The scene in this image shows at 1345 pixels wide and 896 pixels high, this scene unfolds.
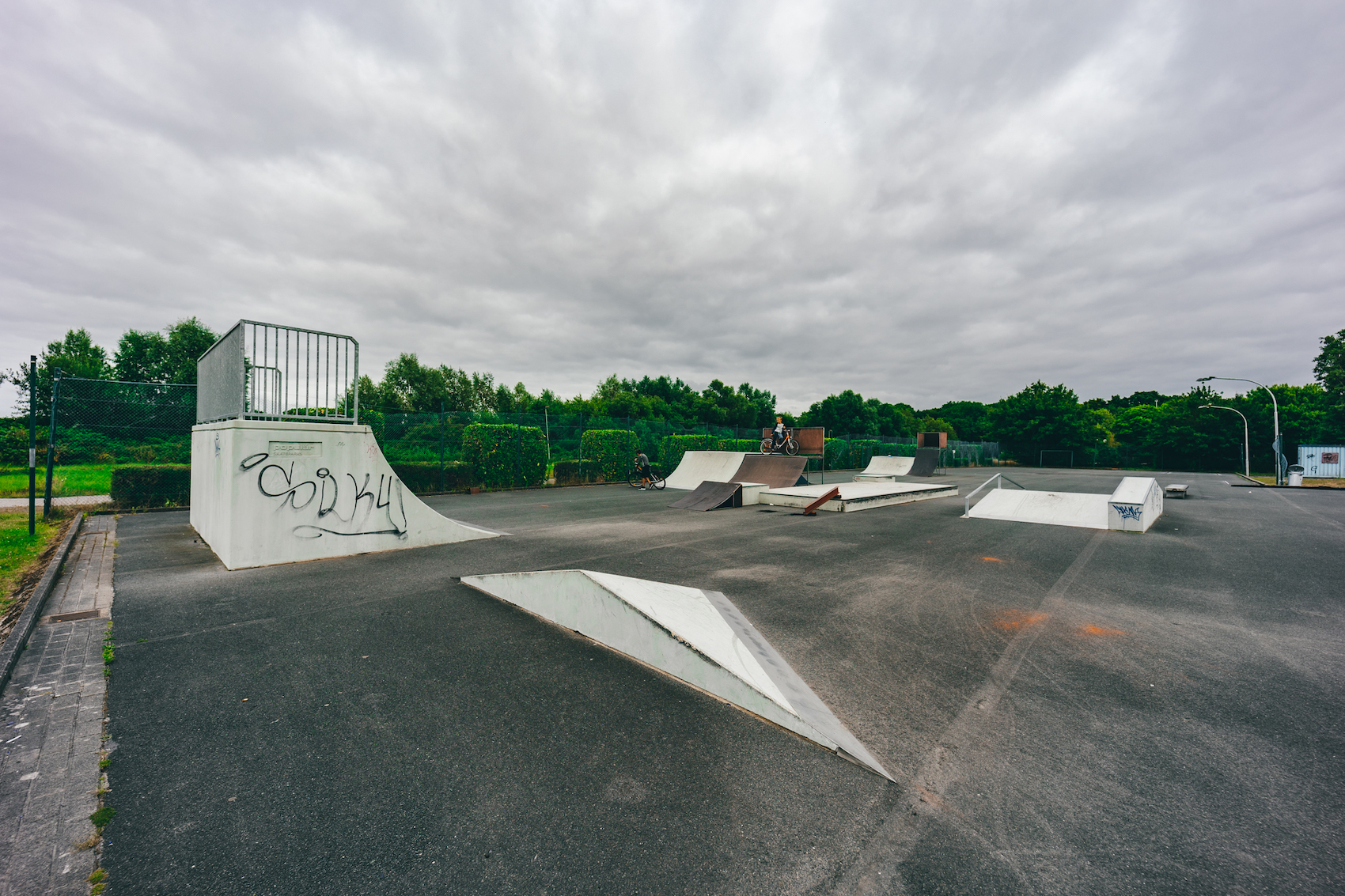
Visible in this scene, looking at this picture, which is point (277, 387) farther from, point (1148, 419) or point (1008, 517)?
point (1148, 419)

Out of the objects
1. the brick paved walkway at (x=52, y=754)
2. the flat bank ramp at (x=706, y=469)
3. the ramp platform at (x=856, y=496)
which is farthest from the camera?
the flat bank ramp at (x=706, y=469)

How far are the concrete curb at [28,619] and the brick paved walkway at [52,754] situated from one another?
53 mm

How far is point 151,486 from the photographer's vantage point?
432 inches

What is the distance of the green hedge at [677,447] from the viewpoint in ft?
73.0

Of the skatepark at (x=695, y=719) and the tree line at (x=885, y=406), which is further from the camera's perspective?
the tree line at (x=885, y=406)

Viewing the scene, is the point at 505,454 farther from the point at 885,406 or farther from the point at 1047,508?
the point at 885,406

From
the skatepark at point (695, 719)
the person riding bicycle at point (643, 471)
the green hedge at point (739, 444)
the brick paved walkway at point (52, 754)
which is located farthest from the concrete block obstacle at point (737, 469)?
the brick paved walkway at point (52, 754)

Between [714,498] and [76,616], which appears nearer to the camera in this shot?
[76,616]

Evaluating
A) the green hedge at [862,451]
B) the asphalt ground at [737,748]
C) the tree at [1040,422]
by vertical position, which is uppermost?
the tree at [1040,422]

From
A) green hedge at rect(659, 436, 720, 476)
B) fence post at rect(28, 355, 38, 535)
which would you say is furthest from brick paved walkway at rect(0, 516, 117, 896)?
green hedge at rect(659, 436, 720, 476)

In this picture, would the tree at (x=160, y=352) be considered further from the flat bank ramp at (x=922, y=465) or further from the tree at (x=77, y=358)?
the flat bank ramp at (x=922, y=465)

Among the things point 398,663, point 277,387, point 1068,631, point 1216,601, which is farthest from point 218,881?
point 1216,601

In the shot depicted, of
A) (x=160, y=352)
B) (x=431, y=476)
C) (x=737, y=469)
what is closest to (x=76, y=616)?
(x=431, y=476)

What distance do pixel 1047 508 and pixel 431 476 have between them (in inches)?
615
